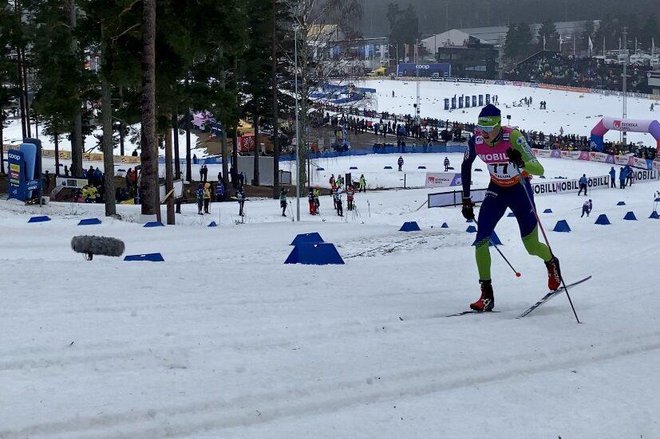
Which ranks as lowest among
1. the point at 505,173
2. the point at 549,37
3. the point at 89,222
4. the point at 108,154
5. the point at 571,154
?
the point at 89,222

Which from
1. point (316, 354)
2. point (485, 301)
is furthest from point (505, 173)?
point (316, 354)

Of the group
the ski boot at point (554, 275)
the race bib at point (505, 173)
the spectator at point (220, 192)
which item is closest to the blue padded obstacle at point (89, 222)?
the race bib at point (505, 173)

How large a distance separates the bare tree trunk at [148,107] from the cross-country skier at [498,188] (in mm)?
13266

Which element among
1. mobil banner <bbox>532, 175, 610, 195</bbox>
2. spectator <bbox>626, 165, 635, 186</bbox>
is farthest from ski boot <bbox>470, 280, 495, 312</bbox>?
spectator <bbox>626, 165, 635, 186</bbox>

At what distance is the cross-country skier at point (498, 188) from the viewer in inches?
315

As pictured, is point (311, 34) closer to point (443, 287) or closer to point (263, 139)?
point (263, 139)

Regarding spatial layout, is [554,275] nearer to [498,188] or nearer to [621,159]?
[498,188]

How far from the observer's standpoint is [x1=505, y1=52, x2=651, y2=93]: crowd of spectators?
12188cm

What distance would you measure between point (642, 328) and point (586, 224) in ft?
47.1

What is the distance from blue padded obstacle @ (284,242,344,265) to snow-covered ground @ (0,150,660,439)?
1.52 feet

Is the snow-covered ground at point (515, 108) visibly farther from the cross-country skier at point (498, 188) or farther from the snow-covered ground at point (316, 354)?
the cross-country skier at point (498, 188)

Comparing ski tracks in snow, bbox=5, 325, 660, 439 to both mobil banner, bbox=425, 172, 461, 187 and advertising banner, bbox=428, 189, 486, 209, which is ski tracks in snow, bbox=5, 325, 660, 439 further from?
mobil banner, bbox=425, 172, 461, 187

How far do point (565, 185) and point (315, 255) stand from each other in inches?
1140

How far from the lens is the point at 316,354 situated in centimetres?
571
